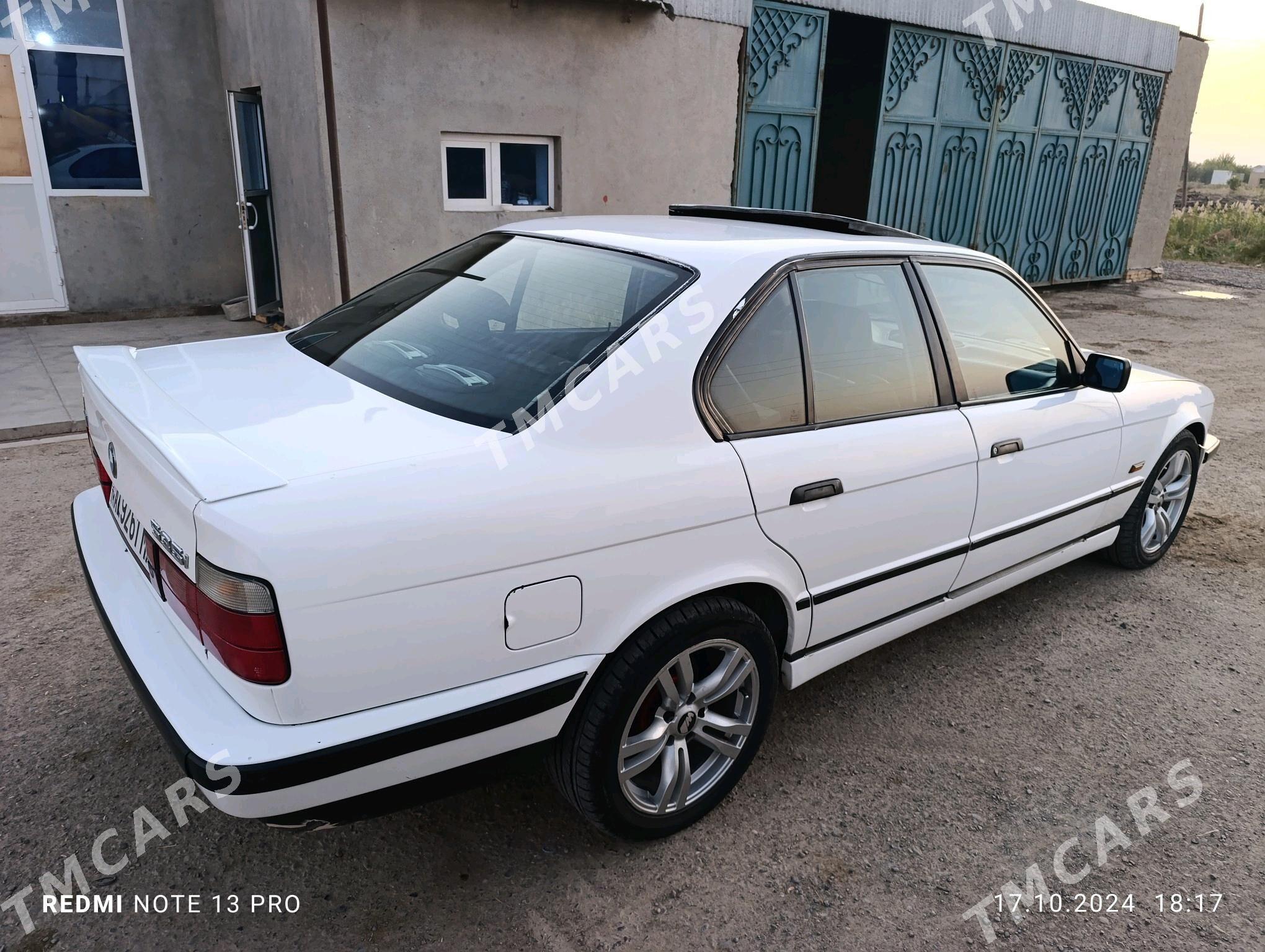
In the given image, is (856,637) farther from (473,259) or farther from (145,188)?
(145,188)

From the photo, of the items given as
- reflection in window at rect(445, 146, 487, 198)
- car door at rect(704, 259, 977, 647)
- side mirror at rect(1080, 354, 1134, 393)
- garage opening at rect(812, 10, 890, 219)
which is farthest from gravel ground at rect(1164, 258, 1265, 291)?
car door at rect(704, 259, 977, 647)

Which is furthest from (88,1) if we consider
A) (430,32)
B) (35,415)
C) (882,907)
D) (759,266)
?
(882,907)

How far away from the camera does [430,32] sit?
6.78 metres

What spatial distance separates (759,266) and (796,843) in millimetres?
1639

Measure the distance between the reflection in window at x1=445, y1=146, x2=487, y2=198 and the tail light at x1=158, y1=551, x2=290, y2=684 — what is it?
6.20 m

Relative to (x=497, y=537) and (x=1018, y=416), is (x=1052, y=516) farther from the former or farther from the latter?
(x=497, y=537)

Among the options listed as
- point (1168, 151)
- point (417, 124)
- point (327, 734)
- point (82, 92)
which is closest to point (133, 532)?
point (327, 734)

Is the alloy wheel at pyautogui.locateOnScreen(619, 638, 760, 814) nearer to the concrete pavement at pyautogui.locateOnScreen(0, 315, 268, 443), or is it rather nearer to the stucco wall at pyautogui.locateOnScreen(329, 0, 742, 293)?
the concrete pavement at pyautogui.locateOnScreen(0, 315, 268, 443)

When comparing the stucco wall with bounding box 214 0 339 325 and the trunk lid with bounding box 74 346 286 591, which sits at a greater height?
the stucco wall with bounding box 214 0 339 325

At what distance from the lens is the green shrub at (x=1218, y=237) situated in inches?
761

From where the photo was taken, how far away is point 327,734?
5.80ft

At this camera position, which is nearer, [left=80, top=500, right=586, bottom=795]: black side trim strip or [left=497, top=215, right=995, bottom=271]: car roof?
[left=80, top=500, right=586, bottom=795]: black side trim strip

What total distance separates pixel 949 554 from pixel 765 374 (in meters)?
1.01

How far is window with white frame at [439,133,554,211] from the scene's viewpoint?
24.1 ft
